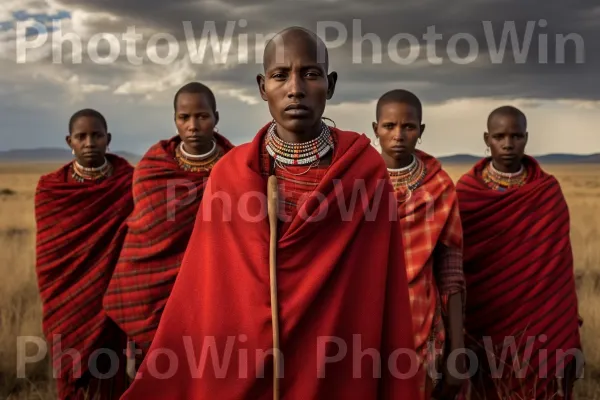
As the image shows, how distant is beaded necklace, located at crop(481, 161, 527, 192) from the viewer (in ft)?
19.4

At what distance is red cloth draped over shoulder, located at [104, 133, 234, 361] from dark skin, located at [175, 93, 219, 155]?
0.18 m

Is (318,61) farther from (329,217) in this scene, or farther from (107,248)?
(107,248)

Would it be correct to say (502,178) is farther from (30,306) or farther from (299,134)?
(30,306)

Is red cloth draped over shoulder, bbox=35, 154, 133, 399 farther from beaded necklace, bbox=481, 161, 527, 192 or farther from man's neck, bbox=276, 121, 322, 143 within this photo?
man's neck, bbox=276, 121, 322, 143

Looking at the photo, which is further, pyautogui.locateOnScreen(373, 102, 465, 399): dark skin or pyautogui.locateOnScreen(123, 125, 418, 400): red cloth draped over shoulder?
pyautogui.locateOnScreen(373, 102, 465, 399): dark skin

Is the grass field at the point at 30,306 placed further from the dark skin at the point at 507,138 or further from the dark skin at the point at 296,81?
the dark skin at the point at 296,81

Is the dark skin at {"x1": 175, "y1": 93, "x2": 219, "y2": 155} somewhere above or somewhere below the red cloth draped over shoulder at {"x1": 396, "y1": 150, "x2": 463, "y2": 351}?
above

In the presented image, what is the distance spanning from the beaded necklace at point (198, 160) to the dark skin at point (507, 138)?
199 centimetres

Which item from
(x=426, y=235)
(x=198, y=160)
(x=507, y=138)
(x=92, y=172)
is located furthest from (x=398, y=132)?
(x=92, y=172)

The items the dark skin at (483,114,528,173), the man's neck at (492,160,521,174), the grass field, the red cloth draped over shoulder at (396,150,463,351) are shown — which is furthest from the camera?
the grass field

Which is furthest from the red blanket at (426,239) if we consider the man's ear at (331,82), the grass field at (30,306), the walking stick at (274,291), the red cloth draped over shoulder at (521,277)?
the grass field at (30,306)

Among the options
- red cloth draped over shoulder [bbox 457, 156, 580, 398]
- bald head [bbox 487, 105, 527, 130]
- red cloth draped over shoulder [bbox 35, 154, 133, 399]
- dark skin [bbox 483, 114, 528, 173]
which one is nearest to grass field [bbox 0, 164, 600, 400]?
red cloth draped over shoulder [bbox 35, 154, 133, 399]

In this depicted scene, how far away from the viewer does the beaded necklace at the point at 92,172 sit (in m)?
6.18

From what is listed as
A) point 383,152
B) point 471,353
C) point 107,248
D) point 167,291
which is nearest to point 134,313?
point 167,291
